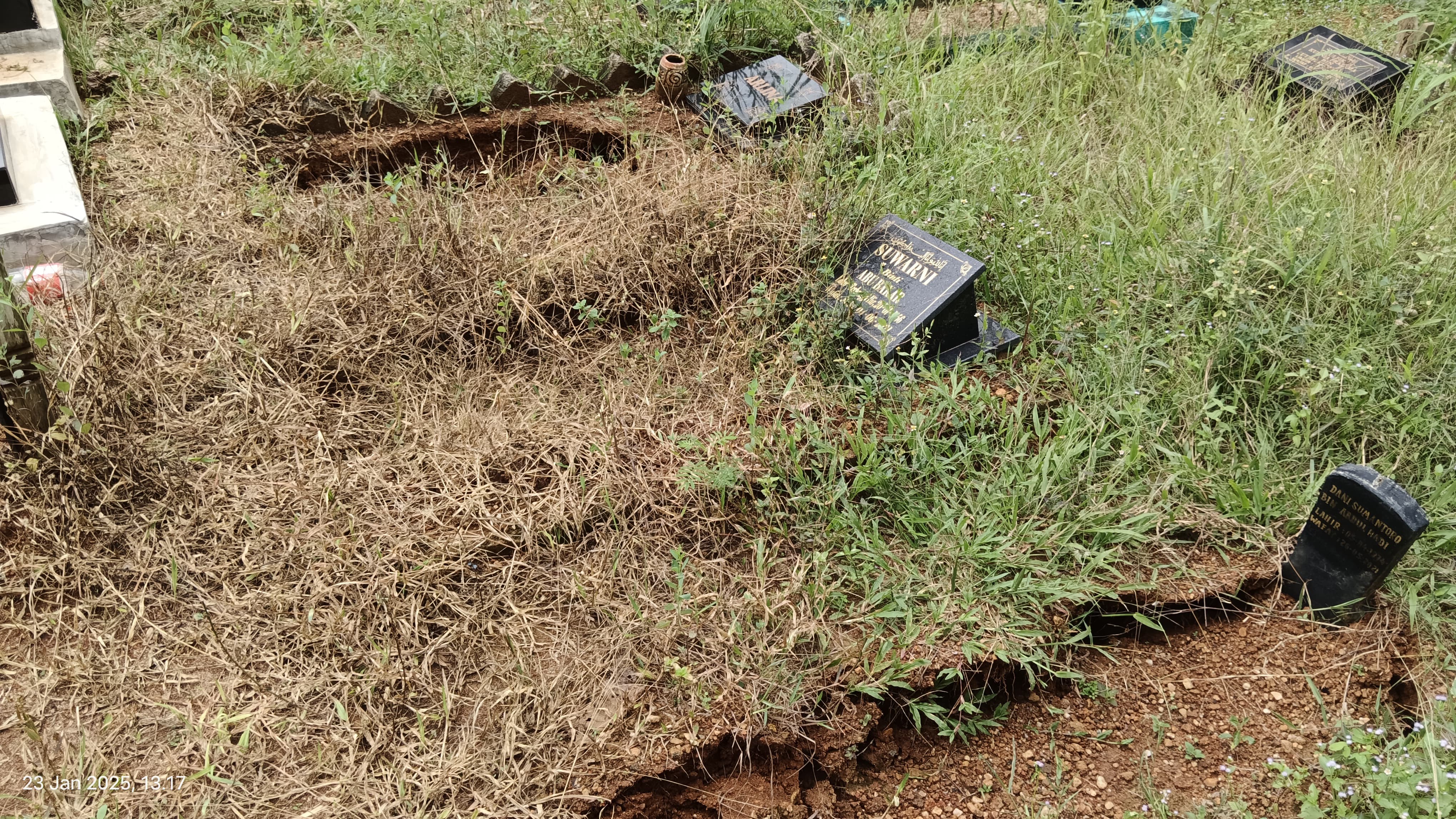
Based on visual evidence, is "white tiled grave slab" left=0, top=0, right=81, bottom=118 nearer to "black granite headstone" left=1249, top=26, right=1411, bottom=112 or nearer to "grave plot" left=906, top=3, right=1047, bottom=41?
"grave plot" left=906, top=3, right=1047, bottom=41

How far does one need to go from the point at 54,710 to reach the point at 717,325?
211 centimetres

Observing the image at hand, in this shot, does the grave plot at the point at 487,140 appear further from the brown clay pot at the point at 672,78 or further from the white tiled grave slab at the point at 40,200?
the white tiled grave slab at the point at 40,200

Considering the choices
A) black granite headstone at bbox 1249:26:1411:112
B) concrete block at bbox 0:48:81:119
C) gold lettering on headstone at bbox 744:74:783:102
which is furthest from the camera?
black granite headstone at bbox 1249:26:1411:112

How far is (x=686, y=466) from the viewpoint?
2752 millimetres

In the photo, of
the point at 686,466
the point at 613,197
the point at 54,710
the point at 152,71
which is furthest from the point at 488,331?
the point at 152,71

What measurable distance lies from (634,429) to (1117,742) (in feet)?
5.18

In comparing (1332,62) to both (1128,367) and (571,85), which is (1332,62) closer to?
(1128,367)

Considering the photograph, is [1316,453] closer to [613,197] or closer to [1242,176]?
[1242,176]

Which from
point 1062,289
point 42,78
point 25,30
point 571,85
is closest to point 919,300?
point 1062,289

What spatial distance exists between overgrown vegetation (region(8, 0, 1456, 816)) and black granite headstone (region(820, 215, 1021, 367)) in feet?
0.46

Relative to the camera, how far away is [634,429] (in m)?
2.91

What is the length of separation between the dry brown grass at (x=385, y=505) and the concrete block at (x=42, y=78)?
0.34 metres

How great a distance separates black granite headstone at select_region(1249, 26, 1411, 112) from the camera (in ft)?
14.3

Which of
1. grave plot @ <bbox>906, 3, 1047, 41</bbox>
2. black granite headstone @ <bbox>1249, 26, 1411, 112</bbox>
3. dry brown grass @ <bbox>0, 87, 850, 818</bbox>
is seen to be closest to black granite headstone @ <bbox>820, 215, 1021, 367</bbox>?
dry brown grass @ <bbox>0, 87, 850, 818</bbox>
